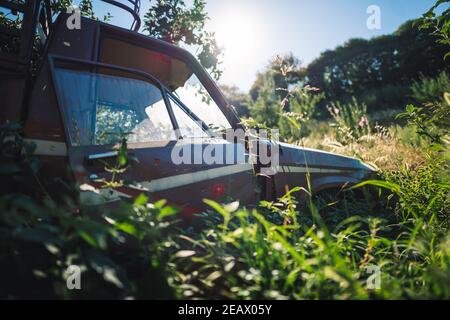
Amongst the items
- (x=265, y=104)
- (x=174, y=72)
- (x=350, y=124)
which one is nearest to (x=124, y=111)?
(x=174, y=72)

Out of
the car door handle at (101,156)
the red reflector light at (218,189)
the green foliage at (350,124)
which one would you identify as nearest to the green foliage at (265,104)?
the green foliage at (350,124)

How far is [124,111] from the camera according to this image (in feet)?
6.60

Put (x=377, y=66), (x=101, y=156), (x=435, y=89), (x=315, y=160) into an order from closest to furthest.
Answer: (x=101, y=156) < (x=315, y=160) < (x=435, y=89) < (x=377, y=66)

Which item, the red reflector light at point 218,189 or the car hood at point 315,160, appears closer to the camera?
the red reflector light at point 218,189

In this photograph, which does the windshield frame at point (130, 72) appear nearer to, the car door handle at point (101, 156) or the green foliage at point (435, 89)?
the car door handle at point (101, 156)

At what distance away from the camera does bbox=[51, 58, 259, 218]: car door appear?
1.72 m

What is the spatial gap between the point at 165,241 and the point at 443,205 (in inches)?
79.7

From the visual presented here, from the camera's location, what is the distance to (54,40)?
191 centimetres

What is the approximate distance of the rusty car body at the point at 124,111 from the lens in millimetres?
1687

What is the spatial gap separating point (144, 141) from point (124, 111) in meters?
0.26

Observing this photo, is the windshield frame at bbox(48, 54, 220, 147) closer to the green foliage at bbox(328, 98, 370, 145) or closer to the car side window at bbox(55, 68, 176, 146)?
the car side window at bbox(55, 68, 176, 146)

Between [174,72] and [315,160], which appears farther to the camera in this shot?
[315,160]

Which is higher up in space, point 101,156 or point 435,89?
point 435,89

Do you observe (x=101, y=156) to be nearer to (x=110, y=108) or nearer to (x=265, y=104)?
(x=110, y=108)
